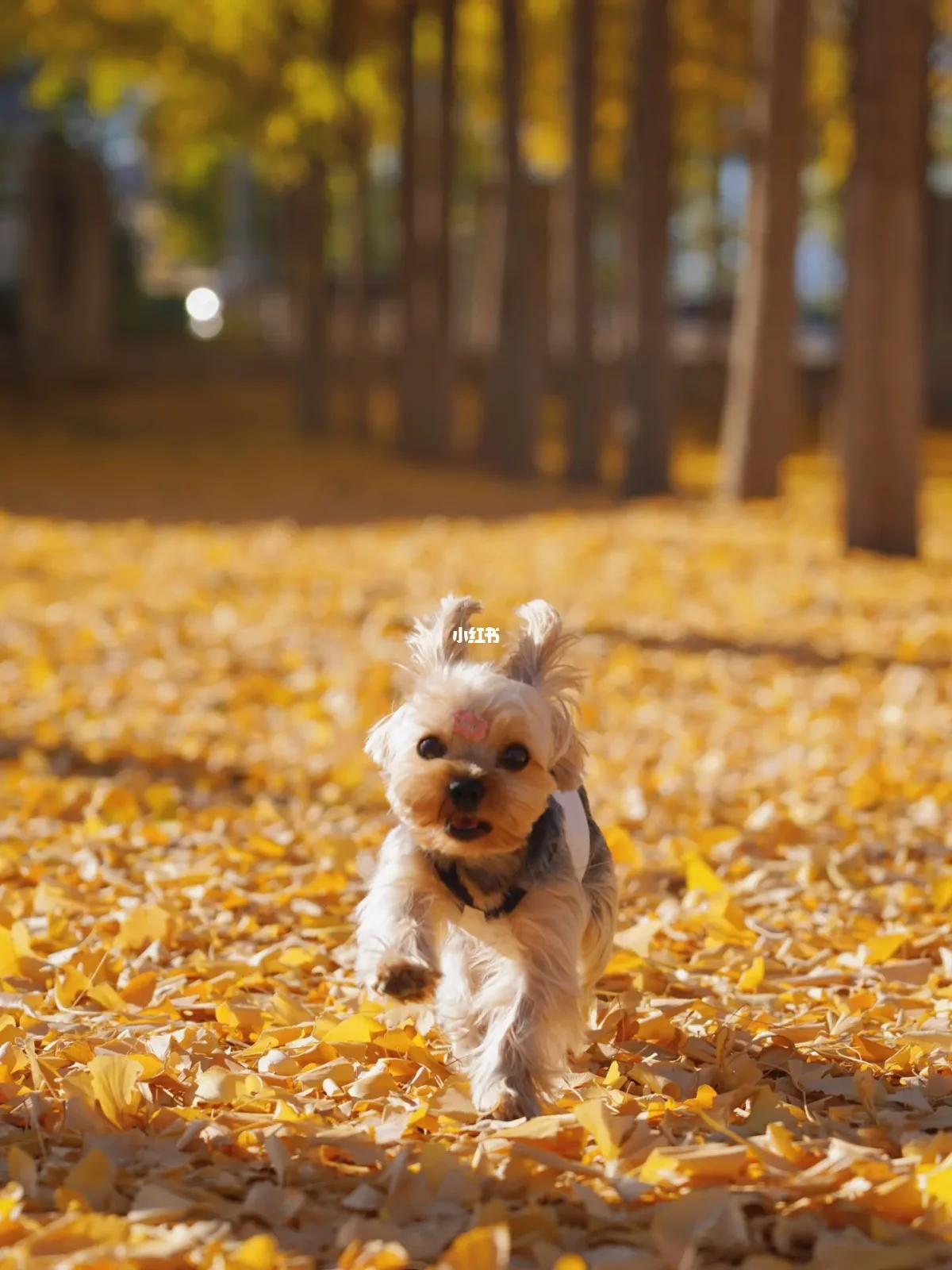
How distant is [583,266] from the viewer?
21.4 meters

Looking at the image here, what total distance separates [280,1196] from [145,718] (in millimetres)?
5485

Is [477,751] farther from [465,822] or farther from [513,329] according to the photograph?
[513,329]

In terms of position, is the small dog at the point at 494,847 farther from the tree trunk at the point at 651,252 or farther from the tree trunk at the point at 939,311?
the tree trunk at the point at 939,311

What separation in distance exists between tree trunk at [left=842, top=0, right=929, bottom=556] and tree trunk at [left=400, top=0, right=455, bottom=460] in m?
11.0

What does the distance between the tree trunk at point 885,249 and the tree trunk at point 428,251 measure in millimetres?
11027

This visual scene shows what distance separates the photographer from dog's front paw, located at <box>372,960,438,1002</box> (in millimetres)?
3713

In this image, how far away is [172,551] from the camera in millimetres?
15469

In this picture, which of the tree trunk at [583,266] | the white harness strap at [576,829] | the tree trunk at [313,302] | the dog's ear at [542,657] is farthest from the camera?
the tree trunk at [313,302]

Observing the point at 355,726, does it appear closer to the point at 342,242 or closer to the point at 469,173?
the point at 469,173

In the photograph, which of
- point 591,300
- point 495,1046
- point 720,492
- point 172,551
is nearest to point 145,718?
point 495,1046

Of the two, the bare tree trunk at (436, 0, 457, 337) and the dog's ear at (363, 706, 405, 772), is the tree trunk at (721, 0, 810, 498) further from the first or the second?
the dog's ear at (363, 706, 405, 772)

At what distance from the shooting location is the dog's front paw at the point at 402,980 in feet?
12.2

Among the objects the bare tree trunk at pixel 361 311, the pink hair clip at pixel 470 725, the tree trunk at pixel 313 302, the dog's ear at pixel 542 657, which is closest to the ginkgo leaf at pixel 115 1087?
the pink hair clip at pixel 470 725

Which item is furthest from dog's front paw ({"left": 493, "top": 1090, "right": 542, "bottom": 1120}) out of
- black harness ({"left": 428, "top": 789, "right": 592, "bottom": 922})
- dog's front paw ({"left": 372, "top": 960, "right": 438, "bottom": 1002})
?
black harness ({"left": 428, "top": 789, "right": 592, "bottom": 922})
